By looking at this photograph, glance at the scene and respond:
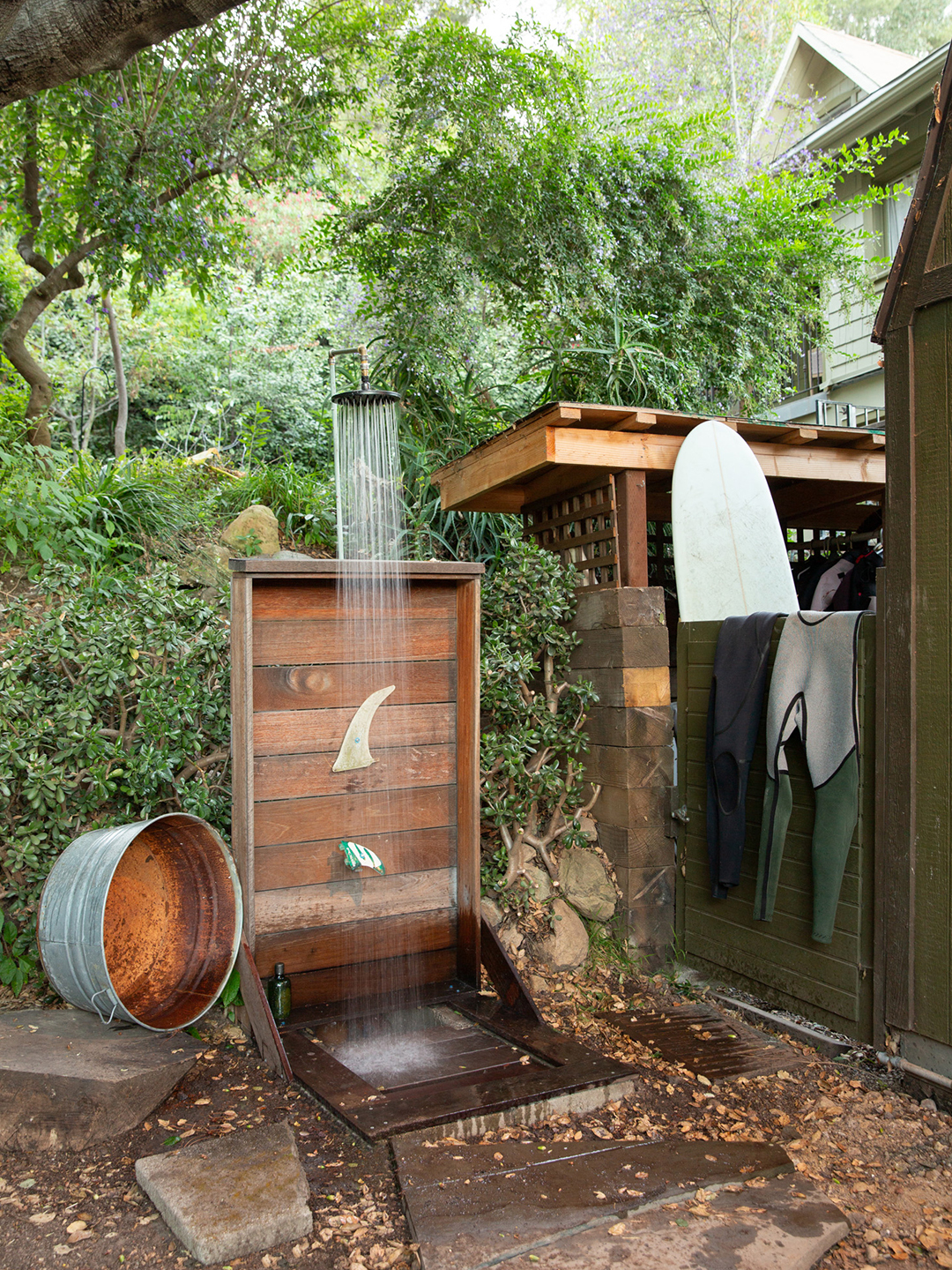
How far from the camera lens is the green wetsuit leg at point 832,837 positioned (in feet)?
9.36

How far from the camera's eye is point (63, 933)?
2.69m

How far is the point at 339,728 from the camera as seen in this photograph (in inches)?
127

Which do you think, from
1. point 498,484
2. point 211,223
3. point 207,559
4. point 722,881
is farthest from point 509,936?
point 211,223

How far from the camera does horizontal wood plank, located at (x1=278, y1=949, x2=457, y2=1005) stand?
10.3 feet

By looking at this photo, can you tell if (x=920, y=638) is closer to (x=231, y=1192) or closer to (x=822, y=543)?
Answer: (x=231, y=1192)

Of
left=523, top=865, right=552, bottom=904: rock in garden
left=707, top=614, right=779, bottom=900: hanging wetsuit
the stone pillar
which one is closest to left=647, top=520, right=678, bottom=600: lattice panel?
the stone pillar

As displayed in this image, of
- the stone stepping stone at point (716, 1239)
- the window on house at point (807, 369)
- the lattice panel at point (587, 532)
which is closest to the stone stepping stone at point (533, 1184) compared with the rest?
the stone stepping stone at point (716, 1239)

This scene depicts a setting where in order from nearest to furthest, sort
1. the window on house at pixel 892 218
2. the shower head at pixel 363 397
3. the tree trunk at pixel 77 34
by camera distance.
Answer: the tree trunk at pixel 77 34, the shower head at pixel 363 397, the window on house at pixel 892 218

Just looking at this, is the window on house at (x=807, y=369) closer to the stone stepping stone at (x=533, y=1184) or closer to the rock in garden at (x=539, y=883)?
the rock in garden at (x=539, y=883)

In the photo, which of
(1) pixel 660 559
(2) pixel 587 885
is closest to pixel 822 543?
(1) pixel 660 559

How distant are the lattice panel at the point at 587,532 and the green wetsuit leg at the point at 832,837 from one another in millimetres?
1331

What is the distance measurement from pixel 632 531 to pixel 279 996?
2297mm

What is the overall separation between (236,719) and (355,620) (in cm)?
57

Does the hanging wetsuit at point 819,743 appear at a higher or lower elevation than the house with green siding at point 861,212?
lower
